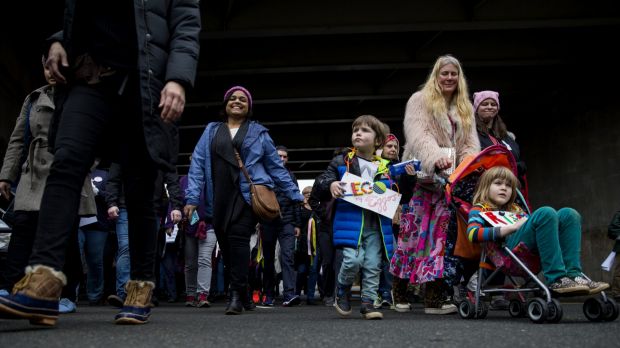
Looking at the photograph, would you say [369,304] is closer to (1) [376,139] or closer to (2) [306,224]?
(1) [376,139]

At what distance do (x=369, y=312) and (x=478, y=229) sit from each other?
0.94m

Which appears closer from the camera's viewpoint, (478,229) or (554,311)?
(554,311)

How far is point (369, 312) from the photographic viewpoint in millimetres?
5117

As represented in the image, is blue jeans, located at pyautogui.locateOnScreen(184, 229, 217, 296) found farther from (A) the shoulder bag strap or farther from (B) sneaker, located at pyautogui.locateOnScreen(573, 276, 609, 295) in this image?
(B) sneaker, located at pyautogui.locateOnScreen(573, 276, 609, 295)

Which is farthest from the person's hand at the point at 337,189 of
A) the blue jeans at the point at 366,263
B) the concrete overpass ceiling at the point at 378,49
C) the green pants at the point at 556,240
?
the concrete overpass ceiling at the point at 378,49

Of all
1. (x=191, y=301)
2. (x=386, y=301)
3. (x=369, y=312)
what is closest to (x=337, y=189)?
(x=369, y=312)

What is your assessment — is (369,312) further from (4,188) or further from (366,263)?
(4,188)

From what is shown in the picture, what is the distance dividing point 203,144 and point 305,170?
2575cm

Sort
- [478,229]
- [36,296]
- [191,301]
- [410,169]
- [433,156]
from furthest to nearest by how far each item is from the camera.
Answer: [191,301]
[433,156]
[410,169]
[478,229]
[36,296]

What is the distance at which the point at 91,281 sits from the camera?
779 cm

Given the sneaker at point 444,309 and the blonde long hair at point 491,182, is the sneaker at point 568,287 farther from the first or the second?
the sneaker at point 444,309

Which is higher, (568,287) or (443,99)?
(443,99)

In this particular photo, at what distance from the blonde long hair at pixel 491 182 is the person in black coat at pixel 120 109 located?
2359 mm

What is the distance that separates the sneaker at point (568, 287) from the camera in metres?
4.32
